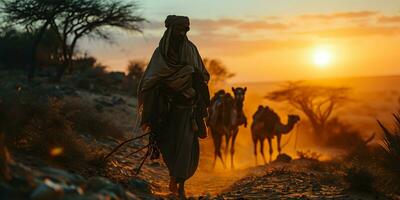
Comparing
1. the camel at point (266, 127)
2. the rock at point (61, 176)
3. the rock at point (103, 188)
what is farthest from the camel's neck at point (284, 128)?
the rock at point (61, 176)

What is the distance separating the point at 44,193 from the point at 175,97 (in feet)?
13.1

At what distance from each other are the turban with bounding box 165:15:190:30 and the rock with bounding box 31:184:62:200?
404 cm

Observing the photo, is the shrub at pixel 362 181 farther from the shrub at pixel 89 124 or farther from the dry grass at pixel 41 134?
the shrub at pixel 89 124

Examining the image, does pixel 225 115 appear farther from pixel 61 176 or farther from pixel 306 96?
pixel 306 96

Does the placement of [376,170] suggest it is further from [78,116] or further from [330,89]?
[330,89]

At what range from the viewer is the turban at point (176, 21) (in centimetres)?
843

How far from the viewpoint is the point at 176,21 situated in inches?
332

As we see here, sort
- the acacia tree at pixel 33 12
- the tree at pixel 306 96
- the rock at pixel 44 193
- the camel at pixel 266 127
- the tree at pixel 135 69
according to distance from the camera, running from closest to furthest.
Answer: the rock at pixel 44 193, the camel at pixel 266 127, the acacia tree at pixel 33 12, the tree at pixel 135 69, the tree at pixel 306 96

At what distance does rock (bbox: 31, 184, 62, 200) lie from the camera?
4.82 meters

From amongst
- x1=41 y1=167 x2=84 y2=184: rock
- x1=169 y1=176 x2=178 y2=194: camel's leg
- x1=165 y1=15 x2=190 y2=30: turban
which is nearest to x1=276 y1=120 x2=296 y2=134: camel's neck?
x1=169 y1=176 x2=178 y2=194: camel's leg

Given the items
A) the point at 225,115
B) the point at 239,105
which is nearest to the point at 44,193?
the point at 225,115

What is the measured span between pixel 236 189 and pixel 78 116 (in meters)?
6.66

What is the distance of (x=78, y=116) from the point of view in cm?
1564

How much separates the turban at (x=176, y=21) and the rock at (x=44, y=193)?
13.3 ft
